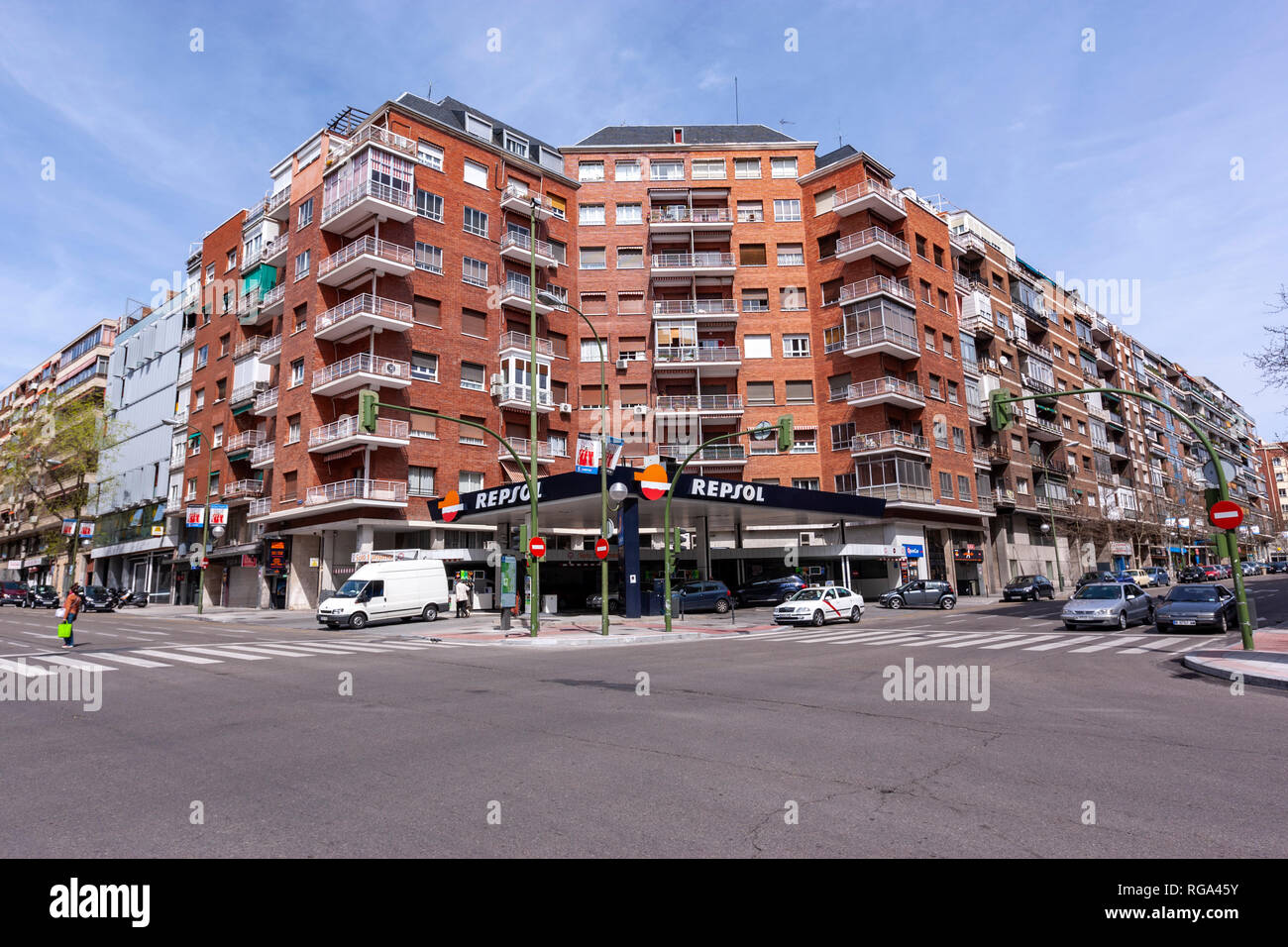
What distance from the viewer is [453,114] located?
45125mm

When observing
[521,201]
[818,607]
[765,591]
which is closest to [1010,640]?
[818,607]

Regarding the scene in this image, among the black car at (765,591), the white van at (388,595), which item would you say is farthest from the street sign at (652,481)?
the black car at (765,591)

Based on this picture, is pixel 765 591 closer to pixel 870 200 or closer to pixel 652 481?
pixel 652 481

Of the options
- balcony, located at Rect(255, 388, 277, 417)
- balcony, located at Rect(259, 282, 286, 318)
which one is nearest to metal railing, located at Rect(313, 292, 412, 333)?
balcony, located at Rect(255, 388, 277, 417)

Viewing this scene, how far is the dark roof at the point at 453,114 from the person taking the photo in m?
42.4

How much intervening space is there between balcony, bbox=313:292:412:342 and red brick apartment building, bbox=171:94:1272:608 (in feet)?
0.61

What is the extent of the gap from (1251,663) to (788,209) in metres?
42.9

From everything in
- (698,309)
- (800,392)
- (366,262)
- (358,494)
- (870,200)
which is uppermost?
(870,200)

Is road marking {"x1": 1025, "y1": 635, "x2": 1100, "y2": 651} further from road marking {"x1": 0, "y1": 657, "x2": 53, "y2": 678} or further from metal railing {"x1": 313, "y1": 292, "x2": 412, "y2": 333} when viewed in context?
metal railing {"x1": 313, "y1": 292, "x2": 412, "y2": 333}

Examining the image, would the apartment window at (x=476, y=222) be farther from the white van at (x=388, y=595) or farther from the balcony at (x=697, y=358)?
the white van at (x=388, y=595)

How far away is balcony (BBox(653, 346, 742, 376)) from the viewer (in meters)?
46.1
